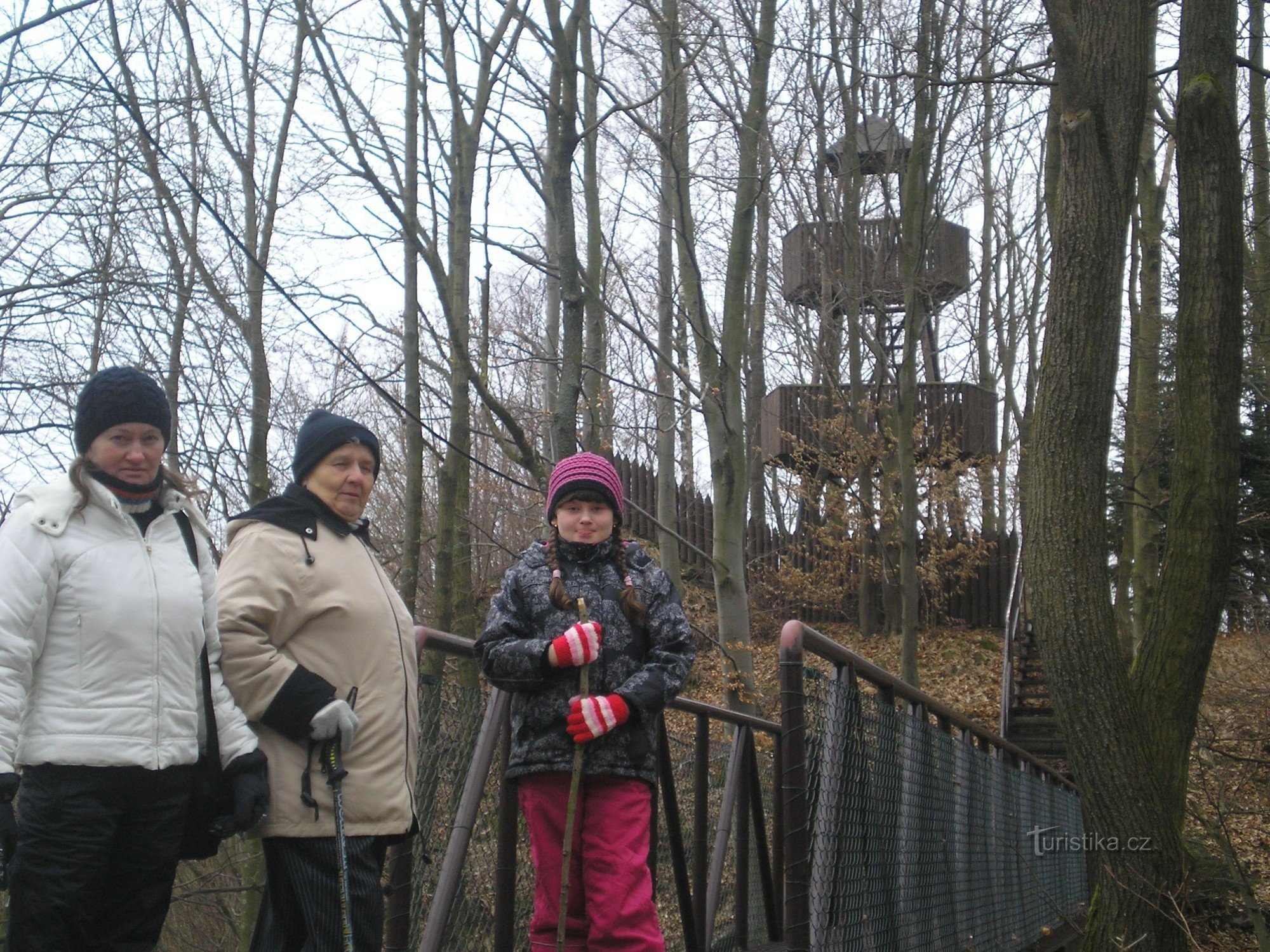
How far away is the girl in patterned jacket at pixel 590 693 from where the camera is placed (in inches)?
129

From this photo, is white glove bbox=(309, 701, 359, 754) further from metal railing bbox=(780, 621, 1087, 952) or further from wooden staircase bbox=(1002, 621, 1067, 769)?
wooden staircase bbox=(1002, 621, 1067, 769)

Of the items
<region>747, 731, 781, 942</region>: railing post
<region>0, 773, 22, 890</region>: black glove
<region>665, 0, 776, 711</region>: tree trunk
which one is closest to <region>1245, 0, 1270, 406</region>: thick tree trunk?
<region>665, 0, 776, 711</region>: tree trunk

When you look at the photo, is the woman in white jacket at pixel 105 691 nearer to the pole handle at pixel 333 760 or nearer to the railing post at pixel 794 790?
the pole handle at pixel 333 760

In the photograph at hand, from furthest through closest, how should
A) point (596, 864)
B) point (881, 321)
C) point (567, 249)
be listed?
1. point (881, 321)
2. point (567, 249)
3. point (596, 864)

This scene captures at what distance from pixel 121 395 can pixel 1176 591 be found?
5.11 m

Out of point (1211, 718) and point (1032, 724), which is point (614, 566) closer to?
point (1032, 724)

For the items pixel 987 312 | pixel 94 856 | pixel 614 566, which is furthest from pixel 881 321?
pixel 94 856

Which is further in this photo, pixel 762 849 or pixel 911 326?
pixel 911 326

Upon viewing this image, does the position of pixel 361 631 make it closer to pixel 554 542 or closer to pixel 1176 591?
pixel 554 542

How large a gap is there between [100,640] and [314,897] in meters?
0.77


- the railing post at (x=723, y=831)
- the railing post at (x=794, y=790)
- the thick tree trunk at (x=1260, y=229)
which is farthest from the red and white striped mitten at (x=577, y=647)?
the thick tree trunk at (x=1260, y=229)

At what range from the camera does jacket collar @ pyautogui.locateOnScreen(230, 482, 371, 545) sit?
9.51ft

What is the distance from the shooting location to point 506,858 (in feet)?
12.2

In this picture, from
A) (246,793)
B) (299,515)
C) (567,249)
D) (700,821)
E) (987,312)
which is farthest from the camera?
(987,312)
